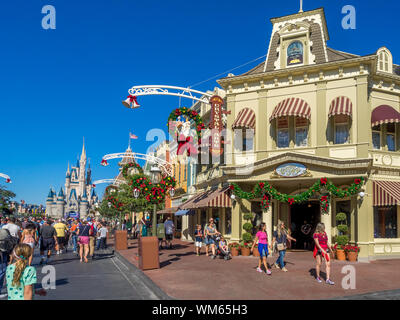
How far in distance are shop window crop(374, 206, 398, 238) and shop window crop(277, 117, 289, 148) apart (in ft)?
16.1

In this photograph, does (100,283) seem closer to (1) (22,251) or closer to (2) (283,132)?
(1) (22,251)

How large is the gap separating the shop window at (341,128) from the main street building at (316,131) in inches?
1.7

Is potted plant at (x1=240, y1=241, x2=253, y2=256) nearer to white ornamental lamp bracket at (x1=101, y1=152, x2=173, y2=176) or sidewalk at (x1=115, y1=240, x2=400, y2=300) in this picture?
sidewalk at (x1=115, y1=240, x2=400, y2=300)

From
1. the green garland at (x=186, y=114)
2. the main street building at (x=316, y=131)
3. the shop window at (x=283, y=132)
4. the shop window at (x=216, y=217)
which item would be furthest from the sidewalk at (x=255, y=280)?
the green garland at (x=186, y=114)

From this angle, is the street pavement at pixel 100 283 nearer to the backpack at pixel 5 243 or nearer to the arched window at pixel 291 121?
the backpack at pixel 5 243

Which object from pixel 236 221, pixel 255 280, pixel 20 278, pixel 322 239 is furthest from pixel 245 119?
pixel 20 278

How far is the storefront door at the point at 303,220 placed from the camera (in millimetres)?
19156

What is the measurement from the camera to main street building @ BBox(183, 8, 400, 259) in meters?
16.3

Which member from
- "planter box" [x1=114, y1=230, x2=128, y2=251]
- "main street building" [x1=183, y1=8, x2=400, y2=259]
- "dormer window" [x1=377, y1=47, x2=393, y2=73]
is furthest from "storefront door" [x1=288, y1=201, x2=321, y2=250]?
"planter box" [x1=114, y1=230, x2=128, y2=251]

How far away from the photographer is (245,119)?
18531mm

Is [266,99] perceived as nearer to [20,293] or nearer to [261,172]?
[261,172]
